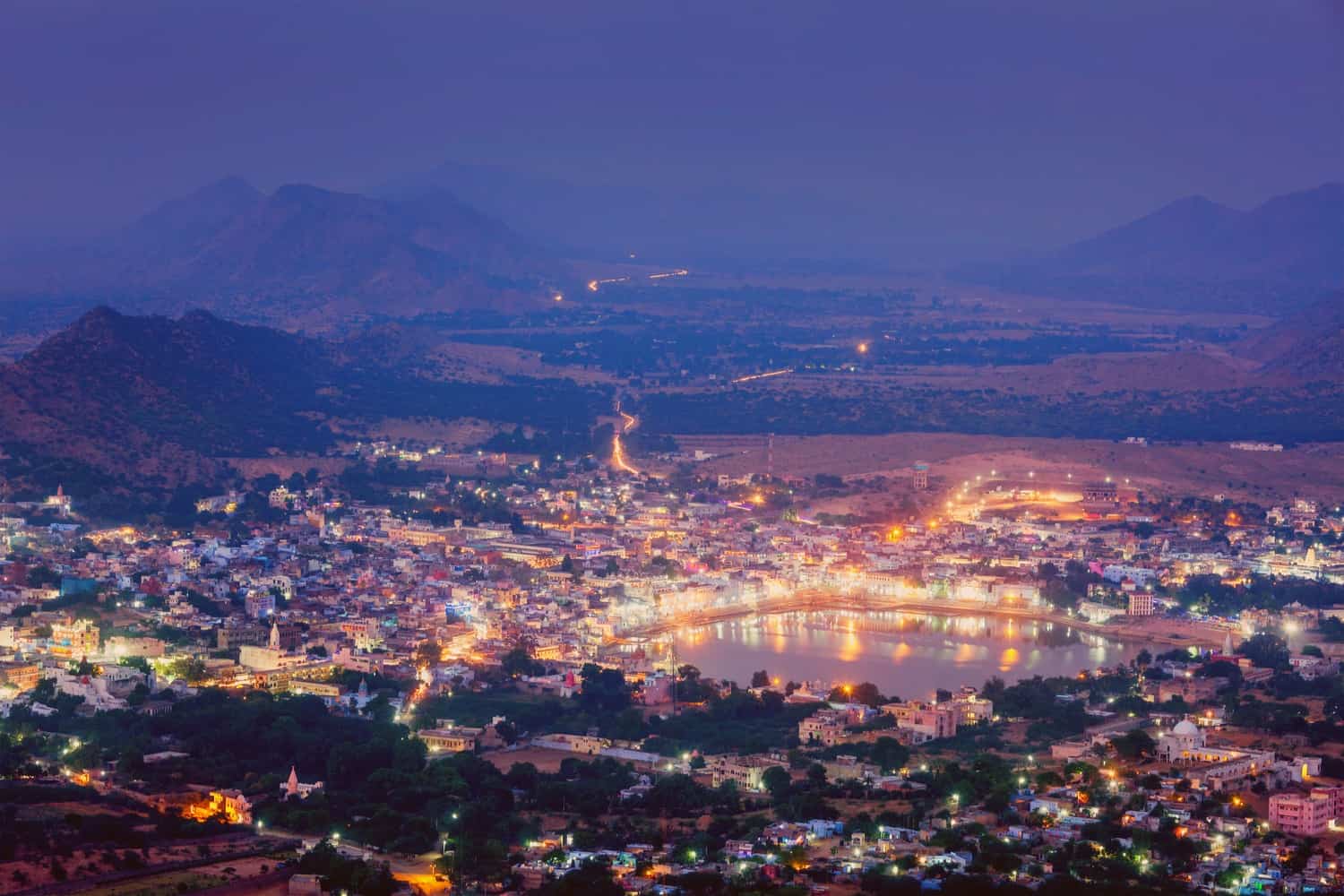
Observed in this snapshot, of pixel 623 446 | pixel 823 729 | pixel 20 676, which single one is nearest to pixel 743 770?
pixel 823 729

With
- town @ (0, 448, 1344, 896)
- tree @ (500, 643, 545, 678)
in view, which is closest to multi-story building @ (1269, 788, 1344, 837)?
town @ (0, 448, 1344, 896)

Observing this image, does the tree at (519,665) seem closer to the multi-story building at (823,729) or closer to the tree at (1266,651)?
the multi-story building at (823,729)

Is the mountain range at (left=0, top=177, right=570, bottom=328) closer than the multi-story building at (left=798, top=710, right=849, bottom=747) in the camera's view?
No

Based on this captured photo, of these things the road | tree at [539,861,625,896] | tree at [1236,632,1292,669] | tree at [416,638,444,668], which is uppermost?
the road

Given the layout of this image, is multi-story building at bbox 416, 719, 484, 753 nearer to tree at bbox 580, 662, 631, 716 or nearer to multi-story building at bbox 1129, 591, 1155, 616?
tree at bbox 580, 662, 631, 716

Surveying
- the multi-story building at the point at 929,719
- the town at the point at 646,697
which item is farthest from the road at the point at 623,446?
the multi-story building at the point at 929,719

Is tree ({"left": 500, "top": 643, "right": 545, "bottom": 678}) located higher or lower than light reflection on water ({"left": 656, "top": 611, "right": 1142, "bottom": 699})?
higher
